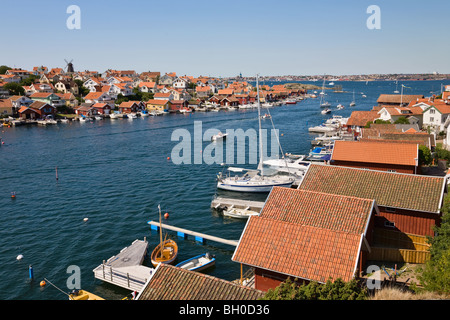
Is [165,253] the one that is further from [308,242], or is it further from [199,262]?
[308,242]

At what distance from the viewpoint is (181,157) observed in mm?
52562

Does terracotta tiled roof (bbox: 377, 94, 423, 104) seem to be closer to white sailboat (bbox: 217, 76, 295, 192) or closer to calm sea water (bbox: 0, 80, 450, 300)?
calm sea water (bbox: 0, 80, 450, 300)

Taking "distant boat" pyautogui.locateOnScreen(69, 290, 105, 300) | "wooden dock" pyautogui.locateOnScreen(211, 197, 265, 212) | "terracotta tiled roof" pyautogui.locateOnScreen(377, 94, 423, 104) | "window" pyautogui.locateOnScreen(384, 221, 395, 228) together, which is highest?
"terracotta tiled roof" pyautogui.locateOnScreen(377, 94, 423, 104)

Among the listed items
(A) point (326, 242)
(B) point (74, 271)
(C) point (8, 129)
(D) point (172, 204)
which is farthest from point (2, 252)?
(C) point (8, 129)

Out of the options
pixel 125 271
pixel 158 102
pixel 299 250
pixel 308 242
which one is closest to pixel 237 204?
pixel 125 271

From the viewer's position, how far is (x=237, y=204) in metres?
31.8

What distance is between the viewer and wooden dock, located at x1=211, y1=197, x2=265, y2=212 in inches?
1235

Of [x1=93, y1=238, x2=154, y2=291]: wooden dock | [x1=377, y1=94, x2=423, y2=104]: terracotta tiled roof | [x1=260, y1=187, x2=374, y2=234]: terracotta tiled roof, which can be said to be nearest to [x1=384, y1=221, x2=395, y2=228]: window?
[x1=260, y1=187, x2=374, y2=234]: terracotta tiled roof

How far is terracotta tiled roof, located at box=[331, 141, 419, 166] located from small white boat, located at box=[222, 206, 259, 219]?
9453mm

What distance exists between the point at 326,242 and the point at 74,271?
53.5ft

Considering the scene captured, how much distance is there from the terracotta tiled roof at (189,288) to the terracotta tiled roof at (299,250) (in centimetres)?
326

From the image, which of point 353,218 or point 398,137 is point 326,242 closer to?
point 353,218

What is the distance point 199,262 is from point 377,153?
1955 centimetres

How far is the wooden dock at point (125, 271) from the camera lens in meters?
20.9
